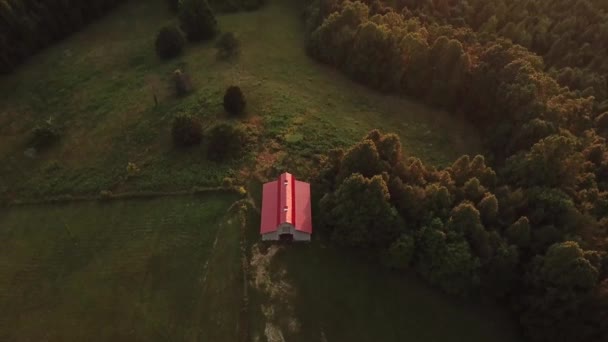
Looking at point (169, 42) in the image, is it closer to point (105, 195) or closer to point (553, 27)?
point (105, 195)

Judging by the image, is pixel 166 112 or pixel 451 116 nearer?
pixel 166 112

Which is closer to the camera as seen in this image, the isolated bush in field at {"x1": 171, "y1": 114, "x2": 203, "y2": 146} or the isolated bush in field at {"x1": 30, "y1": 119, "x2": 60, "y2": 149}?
the isolated bush in field at {"x1": 171, "y1": 114, "x2": 203, "y2": 146}

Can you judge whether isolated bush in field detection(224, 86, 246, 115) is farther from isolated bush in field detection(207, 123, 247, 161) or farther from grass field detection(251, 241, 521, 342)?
grass field detection(251, 241, 521, 342)

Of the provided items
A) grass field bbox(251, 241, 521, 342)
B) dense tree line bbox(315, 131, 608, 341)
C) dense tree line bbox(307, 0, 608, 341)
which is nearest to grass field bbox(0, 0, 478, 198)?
dense tree line bbox(307, 0, 608, 341)

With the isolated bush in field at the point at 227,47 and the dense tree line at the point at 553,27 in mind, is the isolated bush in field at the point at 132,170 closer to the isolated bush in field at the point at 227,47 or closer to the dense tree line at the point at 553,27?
the isolated bush in field at the point at 227,47

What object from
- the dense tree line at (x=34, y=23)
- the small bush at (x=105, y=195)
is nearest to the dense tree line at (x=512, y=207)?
the small bush at (x=105, y=195)

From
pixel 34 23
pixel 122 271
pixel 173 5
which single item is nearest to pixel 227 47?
pixel 173 5

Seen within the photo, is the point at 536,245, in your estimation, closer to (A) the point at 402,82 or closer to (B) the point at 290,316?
(B) the point at 290,316
